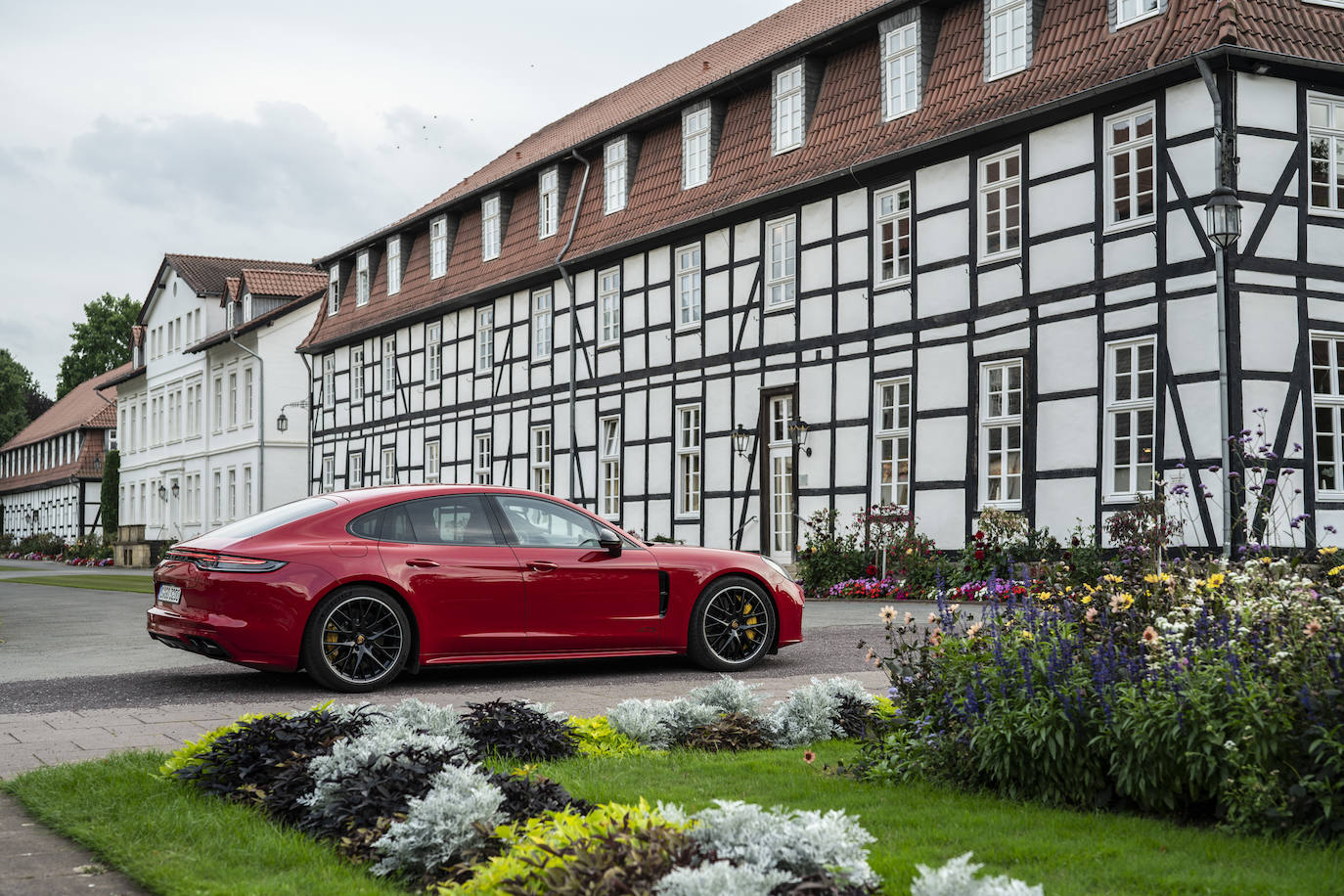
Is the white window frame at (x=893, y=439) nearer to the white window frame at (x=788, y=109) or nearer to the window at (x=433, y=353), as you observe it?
the white window frame at (x=788, y=109)

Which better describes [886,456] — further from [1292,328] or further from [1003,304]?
[1292,328]

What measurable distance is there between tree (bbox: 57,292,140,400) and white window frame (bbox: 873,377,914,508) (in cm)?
7531

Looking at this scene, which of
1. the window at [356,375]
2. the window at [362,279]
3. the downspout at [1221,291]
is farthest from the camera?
the window at [356,375]

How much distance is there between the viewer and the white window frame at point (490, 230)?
1262 inches

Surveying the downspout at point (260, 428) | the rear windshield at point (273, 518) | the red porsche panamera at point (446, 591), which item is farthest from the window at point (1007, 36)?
the downspout at point (260, 428)

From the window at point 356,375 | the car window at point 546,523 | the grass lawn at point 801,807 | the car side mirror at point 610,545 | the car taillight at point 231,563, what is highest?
the window at point 356,375

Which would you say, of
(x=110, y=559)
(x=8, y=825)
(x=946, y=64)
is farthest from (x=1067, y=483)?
(x=110, y=559)

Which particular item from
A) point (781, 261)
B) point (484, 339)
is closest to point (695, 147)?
point (781, 261)

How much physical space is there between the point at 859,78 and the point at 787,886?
19398mm

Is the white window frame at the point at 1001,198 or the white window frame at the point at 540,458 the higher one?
the white window frame at the point at 1001,198

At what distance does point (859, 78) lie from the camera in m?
21.4

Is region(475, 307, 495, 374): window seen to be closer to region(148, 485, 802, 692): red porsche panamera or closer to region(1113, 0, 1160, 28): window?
region(1113, 0, 1160, 28): window

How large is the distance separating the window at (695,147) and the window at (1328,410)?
11518 mm

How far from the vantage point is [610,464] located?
89.8ft
